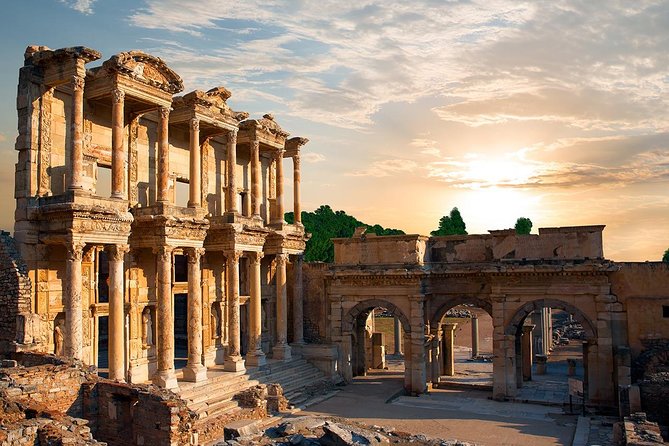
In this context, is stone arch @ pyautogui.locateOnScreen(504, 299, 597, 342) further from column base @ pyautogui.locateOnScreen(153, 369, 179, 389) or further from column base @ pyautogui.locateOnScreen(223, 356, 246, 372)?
column base @ pyautogui.locateOnScreen(153, 369, 179, 389)

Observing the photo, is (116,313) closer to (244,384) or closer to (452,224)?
(244,384)

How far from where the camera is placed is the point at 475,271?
25188 mm

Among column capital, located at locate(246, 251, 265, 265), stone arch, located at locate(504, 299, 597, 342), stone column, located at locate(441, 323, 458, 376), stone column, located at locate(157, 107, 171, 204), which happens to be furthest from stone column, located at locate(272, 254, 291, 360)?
stone arch, located at locate(504, 299, 597, 342)

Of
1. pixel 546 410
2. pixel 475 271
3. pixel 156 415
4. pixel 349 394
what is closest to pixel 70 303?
pixel 156 415

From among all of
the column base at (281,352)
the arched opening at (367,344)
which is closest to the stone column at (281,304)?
the column base at (281,352)

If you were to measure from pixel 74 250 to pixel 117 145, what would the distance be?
423 centimetres

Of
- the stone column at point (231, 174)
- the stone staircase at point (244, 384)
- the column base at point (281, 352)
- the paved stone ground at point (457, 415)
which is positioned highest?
the stone column at point (231, 174)

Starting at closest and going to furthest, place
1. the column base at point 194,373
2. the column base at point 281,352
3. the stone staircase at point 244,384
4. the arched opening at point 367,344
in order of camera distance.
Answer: the stone staircase at point 244,384
the column base at point 194,373
the arched opening at point 367,344
the column base at point 281,352

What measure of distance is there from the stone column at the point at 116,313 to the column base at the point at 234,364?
543 centimetres

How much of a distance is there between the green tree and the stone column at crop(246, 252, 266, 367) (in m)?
37.0

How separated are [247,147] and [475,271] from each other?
1290 cm

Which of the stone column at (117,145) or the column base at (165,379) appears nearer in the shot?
the stone column at (117,145)

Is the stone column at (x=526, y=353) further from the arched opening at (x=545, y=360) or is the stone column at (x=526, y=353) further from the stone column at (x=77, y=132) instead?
the stone column at (x=77, y=132)

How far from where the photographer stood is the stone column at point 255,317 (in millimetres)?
25953
